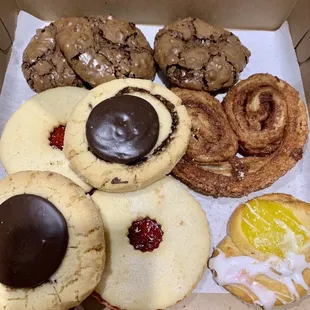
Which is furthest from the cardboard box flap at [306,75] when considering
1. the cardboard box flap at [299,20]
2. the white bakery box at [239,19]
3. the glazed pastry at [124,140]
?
the glazed pastry at [124,140]

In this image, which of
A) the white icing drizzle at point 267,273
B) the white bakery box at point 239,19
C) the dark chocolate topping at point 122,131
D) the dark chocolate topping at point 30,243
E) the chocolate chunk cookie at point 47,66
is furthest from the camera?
the white bakery box at point 239,19

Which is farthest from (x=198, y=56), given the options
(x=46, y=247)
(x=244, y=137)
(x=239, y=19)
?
(x=46, y=247)

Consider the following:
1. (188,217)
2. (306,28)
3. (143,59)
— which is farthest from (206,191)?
(306,28)

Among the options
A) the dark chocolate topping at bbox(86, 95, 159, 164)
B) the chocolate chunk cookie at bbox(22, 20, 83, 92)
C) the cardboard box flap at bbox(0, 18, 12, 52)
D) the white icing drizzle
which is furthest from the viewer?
the cardboard box flap at bbox(0, 18, 12, 52)

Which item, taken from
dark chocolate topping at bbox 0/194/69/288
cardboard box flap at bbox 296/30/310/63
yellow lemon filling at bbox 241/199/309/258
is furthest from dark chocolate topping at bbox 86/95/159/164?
cardboard box flap at bbox 296/30/310/63

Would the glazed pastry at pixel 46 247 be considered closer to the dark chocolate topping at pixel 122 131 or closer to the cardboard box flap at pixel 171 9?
the dark chocolate topping at pixel 122 131

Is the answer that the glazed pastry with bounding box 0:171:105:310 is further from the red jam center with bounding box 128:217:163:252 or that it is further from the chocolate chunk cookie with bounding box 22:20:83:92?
the chocolate chunk cookie with bounding box 22:20:83:92

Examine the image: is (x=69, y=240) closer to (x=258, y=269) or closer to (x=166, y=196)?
(x=166, y=196)

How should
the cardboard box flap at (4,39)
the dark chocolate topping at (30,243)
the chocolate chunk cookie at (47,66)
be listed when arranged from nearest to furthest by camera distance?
the dark chocolate topping at (30,243) → the chocolate chunk cookie at (47,66) → the cardboard box flap at (4,39)
